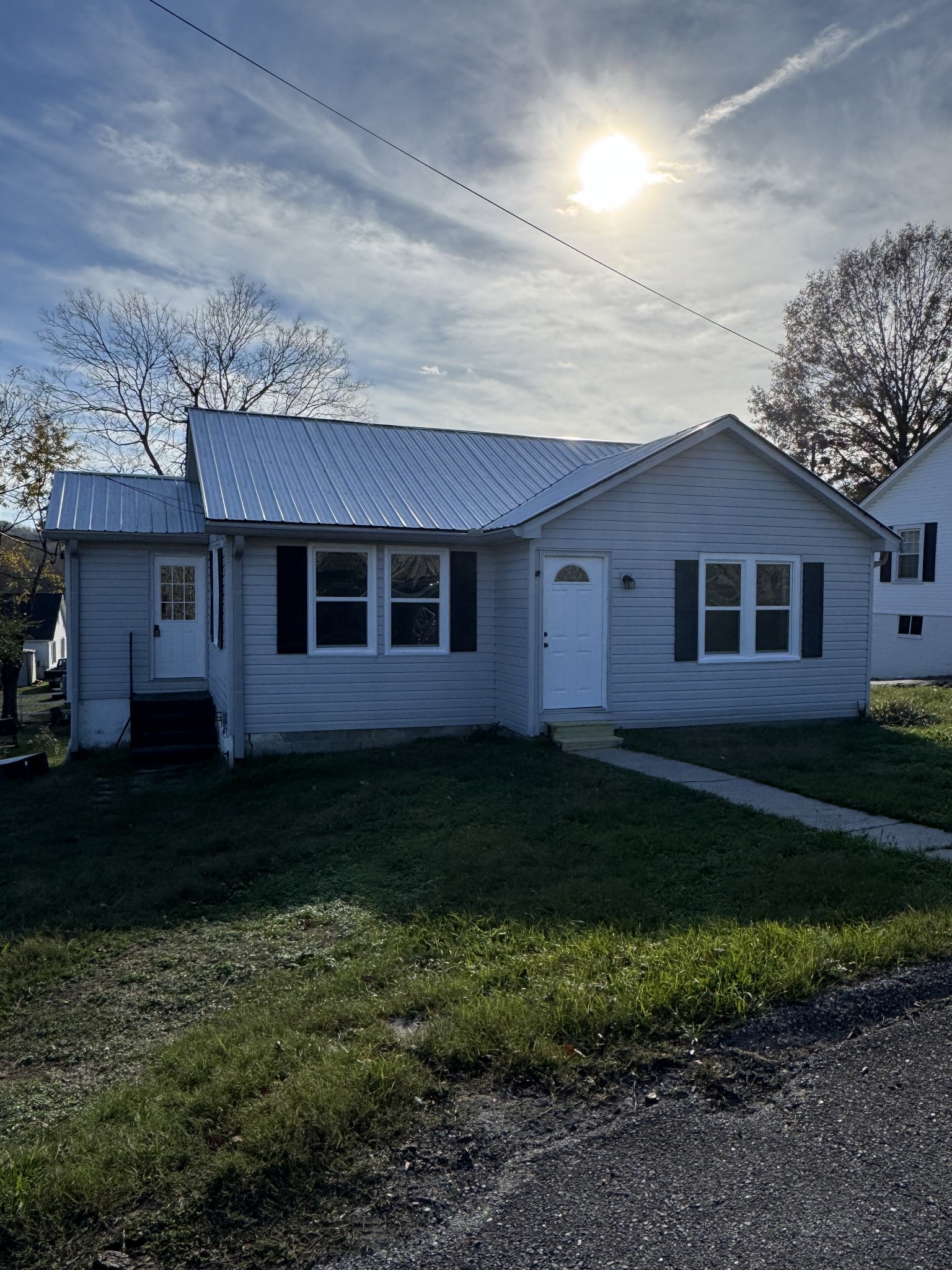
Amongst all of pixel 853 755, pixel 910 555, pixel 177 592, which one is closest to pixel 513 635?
pixel 853 755

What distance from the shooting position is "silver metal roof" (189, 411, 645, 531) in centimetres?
1112

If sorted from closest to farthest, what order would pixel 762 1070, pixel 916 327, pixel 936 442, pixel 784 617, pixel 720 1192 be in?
pixel 720 1192 < pixel 762 1070 < pixel 784 617 < pixel 936 442 < pixel 916 327

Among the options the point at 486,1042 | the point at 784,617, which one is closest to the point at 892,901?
the point at 486,1042

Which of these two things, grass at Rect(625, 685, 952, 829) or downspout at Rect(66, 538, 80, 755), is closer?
grass at Rect(625, 685, 952, 829)

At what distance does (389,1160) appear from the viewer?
2.91m

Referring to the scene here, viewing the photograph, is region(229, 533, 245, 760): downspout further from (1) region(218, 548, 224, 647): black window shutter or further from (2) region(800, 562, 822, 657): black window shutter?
(2) region(800, 562, 822, 657): black window shutter

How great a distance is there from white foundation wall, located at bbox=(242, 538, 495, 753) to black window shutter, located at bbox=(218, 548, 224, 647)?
3.30 ft

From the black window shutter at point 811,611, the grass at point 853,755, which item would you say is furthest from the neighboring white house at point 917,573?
the black window shutter at point 811,611

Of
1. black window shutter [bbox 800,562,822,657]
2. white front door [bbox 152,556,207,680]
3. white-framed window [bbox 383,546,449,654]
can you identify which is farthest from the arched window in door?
white front door [bbox 152,556,207,680]

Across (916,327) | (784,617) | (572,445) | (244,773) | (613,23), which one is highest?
(916,327)

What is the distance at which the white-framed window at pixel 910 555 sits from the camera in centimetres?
2145

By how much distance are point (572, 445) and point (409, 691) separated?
6325mm

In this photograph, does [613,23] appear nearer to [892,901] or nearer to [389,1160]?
[892,901]

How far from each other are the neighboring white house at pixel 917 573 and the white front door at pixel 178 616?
15785mm
